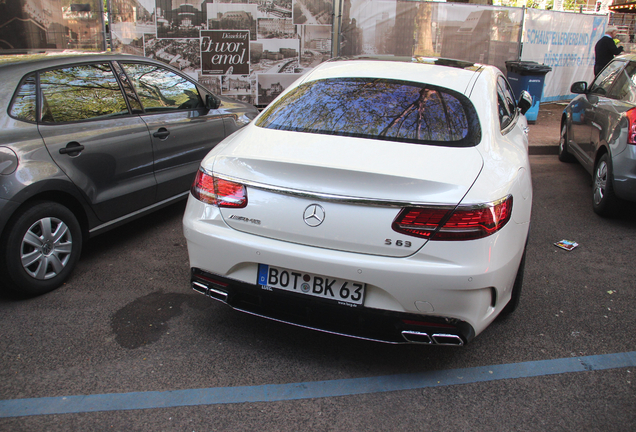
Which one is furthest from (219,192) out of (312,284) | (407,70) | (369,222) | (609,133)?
(609,133)

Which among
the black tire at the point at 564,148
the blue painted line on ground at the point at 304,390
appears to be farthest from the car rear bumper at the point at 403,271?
the black tire at the point at 564,148

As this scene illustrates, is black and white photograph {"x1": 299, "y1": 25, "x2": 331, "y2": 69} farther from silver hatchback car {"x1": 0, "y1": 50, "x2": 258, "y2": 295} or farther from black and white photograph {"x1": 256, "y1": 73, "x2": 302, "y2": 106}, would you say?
silver hatchback car {"x1": 0, "y1": 50, "x2": 258, "y2": 295}

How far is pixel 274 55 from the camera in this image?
31.6 ft

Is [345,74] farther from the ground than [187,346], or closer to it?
farther from the ground

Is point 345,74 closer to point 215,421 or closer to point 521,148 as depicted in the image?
point 521,148

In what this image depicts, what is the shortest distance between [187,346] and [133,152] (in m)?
1.99

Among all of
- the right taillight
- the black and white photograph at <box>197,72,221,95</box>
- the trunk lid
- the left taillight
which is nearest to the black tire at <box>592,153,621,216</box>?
the right taillight

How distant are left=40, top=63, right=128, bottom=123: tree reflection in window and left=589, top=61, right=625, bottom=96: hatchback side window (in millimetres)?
5608

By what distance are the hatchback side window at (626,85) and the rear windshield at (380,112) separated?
3.56 metres

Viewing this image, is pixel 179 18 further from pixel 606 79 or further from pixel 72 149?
pixel 606 79

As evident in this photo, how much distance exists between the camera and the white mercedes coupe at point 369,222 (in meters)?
2.42

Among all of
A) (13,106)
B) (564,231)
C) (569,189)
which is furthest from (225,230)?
(569,189)

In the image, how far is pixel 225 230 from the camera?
273 centimetres

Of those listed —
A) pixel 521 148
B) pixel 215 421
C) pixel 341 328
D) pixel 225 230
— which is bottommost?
pixel 215 421
